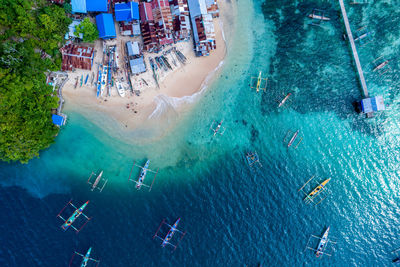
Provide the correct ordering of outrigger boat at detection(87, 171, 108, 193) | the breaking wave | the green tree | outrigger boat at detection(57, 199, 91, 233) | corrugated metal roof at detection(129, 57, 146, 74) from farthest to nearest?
1. outrigger boat at detection(87, 171, 108, 193)
2. the breaking wave
3. outrigger boat at detection(57, 199, 91, 233)
4. corrugated metal roof at detection(129, 57, 146, 74)
5. the green tree

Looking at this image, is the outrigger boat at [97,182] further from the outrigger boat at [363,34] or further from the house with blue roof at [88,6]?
the outrigger boat at [363,34]

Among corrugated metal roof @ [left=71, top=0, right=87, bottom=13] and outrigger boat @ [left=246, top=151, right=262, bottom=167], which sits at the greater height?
corrugated metal roof @ [left=71, top=0, right=87, bottom=13]

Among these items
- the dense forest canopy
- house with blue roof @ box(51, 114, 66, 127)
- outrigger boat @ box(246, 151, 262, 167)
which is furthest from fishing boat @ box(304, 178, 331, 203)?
the dense forest canopy

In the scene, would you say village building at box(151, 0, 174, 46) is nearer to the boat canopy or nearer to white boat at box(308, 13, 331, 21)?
white boat at box(308, 13, 331, 21)

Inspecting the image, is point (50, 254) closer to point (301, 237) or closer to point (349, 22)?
point (301, 237)

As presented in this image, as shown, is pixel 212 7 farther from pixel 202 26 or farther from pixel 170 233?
pixel 170 233
